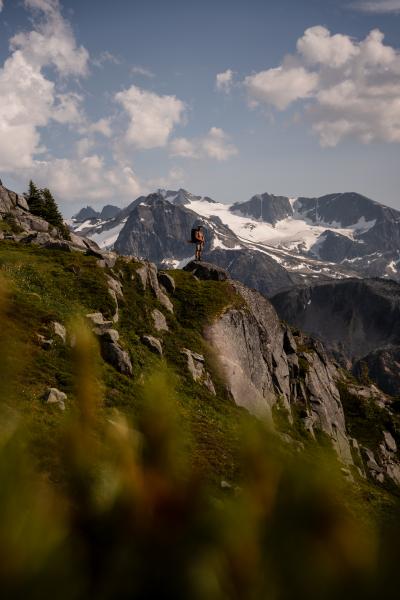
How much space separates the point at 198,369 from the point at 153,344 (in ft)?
12.9

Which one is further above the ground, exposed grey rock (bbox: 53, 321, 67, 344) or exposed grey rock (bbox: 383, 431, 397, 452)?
exposed grey rock (bbox: 53, 321, 67, 344)

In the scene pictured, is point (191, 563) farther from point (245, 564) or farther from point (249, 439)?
point (249, 439)

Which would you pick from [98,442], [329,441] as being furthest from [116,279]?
[98,442]

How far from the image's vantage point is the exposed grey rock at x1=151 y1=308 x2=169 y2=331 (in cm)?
3353

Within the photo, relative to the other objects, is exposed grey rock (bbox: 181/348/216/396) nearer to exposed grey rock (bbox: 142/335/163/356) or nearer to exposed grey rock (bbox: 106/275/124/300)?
exposed grey rock (bbox: 142/335/163/356)

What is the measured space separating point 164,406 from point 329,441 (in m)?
40.1

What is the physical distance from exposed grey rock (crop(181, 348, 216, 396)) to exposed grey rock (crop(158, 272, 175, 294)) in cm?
1009

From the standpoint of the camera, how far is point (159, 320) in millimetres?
34281

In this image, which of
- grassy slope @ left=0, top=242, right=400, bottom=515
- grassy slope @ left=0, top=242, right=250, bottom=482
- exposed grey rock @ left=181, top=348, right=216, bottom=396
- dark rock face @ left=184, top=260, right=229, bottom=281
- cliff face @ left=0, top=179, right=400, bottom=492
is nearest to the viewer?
grassy slope @ left=0, top=242, right=400, bottom=515

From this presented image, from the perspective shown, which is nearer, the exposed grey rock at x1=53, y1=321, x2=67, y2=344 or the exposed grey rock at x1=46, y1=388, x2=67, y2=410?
the exposed grey rock at x1=46, y1=388, x2=67, y2=410

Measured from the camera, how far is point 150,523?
2260 millimetres

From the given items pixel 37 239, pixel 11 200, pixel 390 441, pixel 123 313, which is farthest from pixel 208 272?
pixel 11 200

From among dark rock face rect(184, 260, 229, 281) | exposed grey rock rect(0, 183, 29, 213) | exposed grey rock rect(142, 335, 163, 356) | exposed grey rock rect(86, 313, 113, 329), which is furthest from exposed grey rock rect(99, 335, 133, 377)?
exposed grey rock rect(0, 183, 29, 213)

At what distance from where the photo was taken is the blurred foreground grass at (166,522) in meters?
1.88
